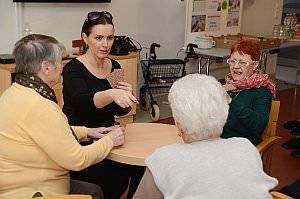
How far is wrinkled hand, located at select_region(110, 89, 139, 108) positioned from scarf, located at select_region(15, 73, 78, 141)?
0.45 metres

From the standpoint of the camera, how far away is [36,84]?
1.73m

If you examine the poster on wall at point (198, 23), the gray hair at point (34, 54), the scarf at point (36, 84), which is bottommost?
the scarf at point (36, 84)

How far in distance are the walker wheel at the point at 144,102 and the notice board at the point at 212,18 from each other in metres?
0.86

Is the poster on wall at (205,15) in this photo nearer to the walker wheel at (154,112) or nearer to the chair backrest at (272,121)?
the walker wheel at (154,112)

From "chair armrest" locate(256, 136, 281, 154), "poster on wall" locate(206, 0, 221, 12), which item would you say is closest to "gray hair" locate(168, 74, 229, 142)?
"chair armrest" locate(256, 136, 281, 154)

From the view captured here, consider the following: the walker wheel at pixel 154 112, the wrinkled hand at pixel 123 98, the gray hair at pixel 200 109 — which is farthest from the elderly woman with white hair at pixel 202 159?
the walker wheel at pixel 154 112

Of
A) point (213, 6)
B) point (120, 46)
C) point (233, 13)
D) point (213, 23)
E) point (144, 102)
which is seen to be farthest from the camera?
point (233, 13)

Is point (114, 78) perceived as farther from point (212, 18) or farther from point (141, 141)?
point (212, 18)

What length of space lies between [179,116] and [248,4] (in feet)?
18.8

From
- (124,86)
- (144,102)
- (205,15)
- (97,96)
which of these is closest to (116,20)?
(144,102)

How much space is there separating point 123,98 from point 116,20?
119 inches

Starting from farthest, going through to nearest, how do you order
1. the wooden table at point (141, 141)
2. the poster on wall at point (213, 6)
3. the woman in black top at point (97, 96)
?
the poster on wall at point (213, 6), the woman in black top at point (97, 96), the wooden table at point (141, 141)

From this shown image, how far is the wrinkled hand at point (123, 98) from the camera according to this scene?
2123mm

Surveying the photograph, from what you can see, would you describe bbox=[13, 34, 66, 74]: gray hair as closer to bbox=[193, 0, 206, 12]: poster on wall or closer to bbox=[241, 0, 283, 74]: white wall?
bbox=[193, 0, 206, 12]: poster on wall
